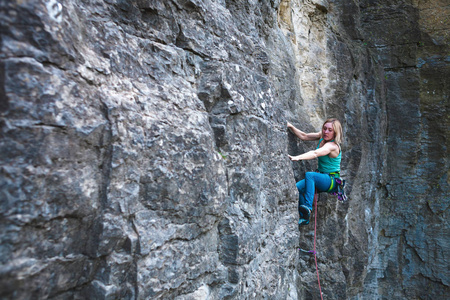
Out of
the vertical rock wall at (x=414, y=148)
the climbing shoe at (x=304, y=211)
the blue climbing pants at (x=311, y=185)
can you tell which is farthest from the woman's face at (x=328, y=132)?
the vertical rock wall at (x=414, y=148)

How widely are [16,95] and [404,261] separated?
8578 millimetres

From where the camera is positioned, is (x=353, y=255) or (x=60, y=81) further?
(x=353, y=255)

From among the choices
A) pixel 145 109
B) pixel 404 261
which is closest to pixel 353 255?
pixel 404 261

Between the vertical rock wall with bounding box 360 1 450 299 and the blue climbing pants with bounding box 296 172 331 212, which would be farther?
the vertical rock wall with bounding box 360 1 450 299

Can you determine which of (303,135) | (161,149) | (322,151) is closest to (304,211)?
(322,151)

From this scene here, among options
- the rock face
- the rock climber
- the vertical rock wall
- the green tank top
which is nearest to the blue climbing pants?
the rock climber

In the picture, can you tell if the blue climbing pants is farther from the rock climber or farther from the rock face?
the rock face

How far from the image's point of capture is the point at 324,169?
4996 mm

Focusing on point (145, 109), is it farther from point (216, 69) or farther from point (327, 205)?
point (327, 205)

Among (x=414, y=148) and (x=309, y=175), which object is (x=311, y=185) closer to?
(x=309, y=175)

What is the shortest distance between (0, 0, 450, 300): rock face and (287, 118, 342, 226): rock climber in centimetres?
28

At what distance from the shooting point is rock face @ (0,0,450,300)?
167cm

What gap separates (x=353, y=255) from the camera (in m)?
6.27

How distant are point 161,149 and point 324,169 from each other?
3.26 meters
